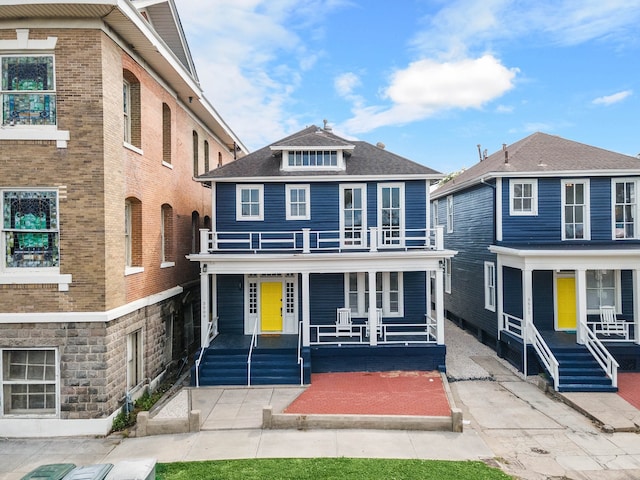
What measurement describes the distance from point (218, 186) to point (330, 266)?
556cm

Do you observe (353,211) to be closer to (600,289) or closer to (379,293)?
(379,293)

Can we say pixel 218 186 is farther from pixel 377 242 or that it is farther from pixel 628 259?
pixel 628 259

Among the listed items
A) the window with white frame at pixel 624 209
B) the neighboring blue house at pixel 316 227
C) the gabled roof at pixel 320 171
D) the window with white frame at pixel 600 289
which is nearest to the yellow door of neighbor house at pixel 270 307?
the neighboring blue house at pixel 316 227

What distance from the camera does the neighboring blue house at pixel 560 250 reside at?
14.6 metres

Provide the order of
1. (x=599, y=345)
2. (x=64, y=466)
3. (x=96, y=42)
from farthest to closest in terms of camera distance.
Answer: (x=599, y=345), (x=96, y=42), (x=64, y=466)

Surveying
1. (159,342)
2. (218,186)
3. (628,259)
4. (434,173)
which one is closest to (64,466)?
(159,342)

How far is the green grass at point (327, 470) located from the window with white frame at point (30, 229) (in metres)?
5.93

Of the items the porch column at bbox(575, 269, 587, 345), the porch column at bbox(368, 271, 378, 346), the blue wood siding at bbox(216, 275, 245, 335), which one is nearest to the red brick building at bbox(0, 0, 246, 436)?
the blue wood siding at bbox(216, 275, 245, 335)

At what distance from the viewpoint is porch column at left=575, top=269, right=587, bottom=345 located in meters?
14.2

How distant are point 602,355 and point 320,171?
11.3 metres

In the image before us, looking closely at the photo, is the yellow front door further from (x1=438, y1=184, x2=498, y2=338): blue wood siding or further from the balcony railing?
the balcony railing

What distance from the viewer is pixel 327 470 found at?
26.5 ft

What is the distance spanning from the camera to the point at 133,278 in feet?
39.8

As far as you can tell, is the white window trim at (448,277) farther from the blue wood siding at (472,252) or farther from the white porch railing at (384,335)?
the white porch railing at (384,335)
